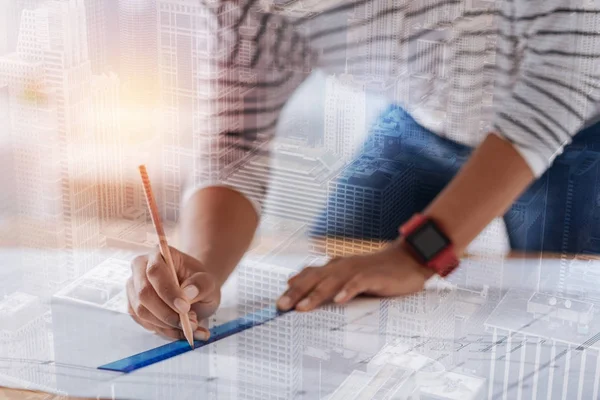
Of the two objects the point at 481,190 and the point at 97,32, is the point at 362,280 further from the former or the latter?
the point at 97,32

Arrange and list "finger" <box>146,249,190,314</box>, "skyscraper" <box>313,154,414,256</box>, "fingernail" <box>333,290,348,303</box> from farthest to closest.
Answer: "skyscraper" <box>313,154,414,256</box>
"fingernail" <box>333,290,348,303</box>
"finger" <box>146,249,190,314</box>

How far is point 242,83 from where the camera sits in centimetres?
130

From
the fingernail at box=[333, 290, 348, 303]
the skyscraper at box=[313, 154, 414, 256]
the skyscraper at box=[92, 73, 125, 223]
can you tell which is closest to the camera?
the fingernail at box=[333, 290, 348, 303]

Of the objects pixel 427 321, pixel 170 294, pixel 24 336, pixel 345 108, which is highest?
pixel 345 108

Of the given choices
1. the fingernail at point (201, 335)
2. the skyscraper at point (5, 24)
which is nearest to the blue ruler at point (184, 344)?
the fingernail at point (201, 335)

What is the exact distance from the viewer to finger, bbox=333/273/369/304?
1139 millimetres

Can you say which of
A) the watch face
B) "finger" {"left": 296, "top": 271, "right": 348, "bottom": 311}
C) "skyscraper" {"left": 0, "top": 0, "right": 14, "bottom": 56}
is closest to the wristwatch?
the watch face

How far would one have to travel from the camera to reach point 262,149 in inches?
51.2

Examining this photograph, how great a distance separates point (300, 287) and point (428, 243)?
0.19 metres

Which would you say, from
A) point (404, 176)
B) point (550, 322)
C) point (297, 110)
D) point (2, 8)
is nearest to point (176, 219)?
point (297, 110)

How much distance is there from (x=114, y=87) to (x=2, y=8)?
0.22 m

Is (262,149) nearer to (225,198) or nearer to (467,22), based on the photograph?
(225,198)

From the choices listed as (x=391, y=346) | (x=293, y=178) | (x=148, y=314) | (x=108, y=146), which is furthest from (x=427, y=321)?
(x=108, y=146)
